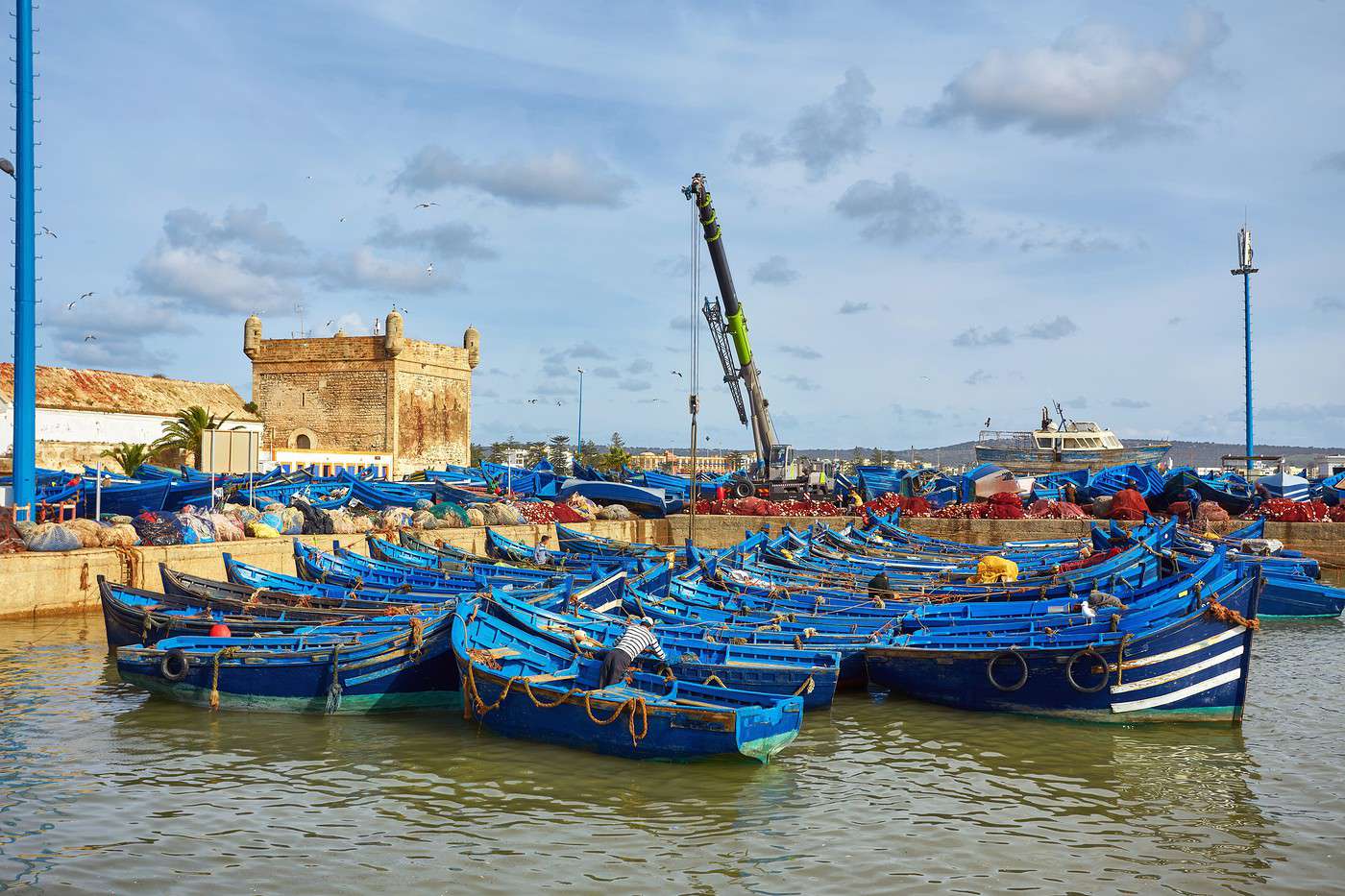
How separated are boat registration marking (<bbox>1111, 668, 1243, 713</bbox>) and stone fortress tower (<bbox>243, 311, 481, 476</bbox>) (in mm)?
50429

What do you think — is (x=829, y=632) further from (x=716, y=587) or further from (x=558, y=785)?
(x=558, y=785)

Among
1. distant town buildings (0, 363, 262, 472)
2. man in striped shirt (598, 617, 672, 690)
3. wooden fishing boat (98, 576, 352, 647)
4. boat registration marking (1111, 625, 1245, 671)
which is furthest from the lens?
distant town buildings (0, 363, 262, 472)

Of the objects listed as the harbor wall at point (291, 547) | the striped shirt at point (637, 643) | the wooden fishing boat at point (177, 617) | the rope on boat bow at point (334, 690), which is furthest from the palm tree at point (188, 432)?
the striped shirt at point (637, 643)

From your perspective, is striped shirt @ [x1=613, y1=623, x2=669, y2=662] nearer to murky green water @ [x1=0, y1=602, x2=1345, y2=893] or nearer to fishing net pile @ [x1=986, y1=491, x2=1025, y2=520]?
murky green water @ [x1=0, y1=602, x2=1345, y2=893]

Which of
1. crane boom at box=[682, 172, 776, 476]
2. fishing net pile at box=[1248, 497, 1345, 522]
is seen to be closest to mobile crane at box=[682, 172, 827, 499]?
crane boom at box=[682, 172, 776, 476]

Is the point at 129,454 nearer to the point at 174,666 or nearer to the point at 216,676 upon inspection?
the point at 174,666

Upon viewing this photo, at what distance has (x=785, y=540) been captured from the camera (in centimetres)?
2667

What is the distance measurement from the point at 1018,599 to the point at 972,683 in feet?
16.3

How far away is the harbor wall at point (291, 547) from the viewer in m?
21.1

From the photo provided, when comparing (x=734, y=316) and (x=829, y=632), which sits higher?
(x=734, y=316)

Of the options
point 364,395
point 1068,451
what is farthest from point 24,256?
point 1068,451

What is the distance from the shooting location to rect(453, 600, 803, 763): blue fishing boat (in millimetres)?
11516

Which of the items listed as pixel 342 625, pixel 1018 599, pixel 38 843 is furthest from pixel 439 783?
pixel 1018 599

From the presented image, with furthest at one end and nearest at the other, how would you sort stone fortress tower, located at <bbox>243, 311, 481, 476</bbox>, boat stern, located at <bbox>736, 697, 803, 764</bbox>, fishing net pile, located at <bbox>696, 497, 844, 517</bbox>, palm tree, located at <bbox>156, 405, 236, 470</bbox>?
stone fortress tower, located at <bbox>243, 311, 481, 476</bbox> < palm tree, located at <bbox>156, 405, 236, 470</bbox> < fishing net pile, located at <bbox>696, 497, 844, 517</bbox> < boat stern, located at <bbox>736, 697, 803, 764</bbox>
